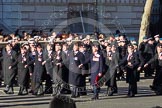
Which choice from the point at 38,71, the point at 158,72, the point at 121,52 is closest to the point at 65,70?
the point at 38,71

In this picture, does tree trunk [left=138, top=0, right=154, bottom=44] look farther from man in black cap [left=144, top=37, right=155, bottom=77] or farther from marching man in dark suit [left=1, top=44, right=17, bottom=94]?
marching man in dark suit [left=1, top=44, right=17, bottom=94]

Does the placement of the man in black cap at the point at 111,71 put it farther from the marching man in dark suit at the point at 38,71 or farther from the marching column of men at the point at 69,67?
the marching man in dark suit at the point at 38,71

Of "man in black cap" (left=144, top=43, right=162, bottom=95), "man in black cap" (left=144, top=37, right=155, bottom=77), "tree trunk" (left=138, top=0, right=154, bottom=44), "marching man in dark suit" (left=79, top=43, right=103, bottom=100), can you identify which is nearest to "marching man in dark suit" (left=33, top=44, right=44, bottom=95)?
"marching man in dark suit" (left=79, top=43, right=103, bottom=100)

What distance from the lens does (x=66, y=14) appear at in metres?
35.0

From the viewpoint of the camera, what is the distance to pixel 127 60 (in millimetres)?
17422

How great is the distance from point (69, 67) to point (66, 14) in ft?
59.3

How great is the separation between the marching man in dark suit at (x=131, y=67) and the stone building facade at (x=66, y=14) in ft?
54.1

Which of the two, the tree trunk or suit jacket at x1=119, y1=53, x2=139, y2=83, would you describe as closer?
suit jacket at x1=119, y1=53, x2=139, y2=83

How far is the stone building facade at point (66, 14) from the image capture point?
34.3m

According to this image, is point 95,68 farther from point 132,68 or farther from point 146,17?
point 146,17

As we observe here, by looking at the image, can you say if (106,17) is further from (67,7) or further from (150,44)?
(150,44)

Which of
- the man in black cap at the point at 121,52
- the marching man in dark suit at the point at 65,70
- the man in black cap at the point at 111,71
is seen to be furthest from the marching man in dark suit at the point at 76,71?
the man in black cap at the point at 121,52

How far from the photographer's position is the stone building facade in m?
34.3

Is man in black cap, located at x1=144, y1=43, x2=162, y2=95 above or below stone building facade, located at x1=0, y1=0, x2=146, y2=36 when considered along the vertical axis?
below
